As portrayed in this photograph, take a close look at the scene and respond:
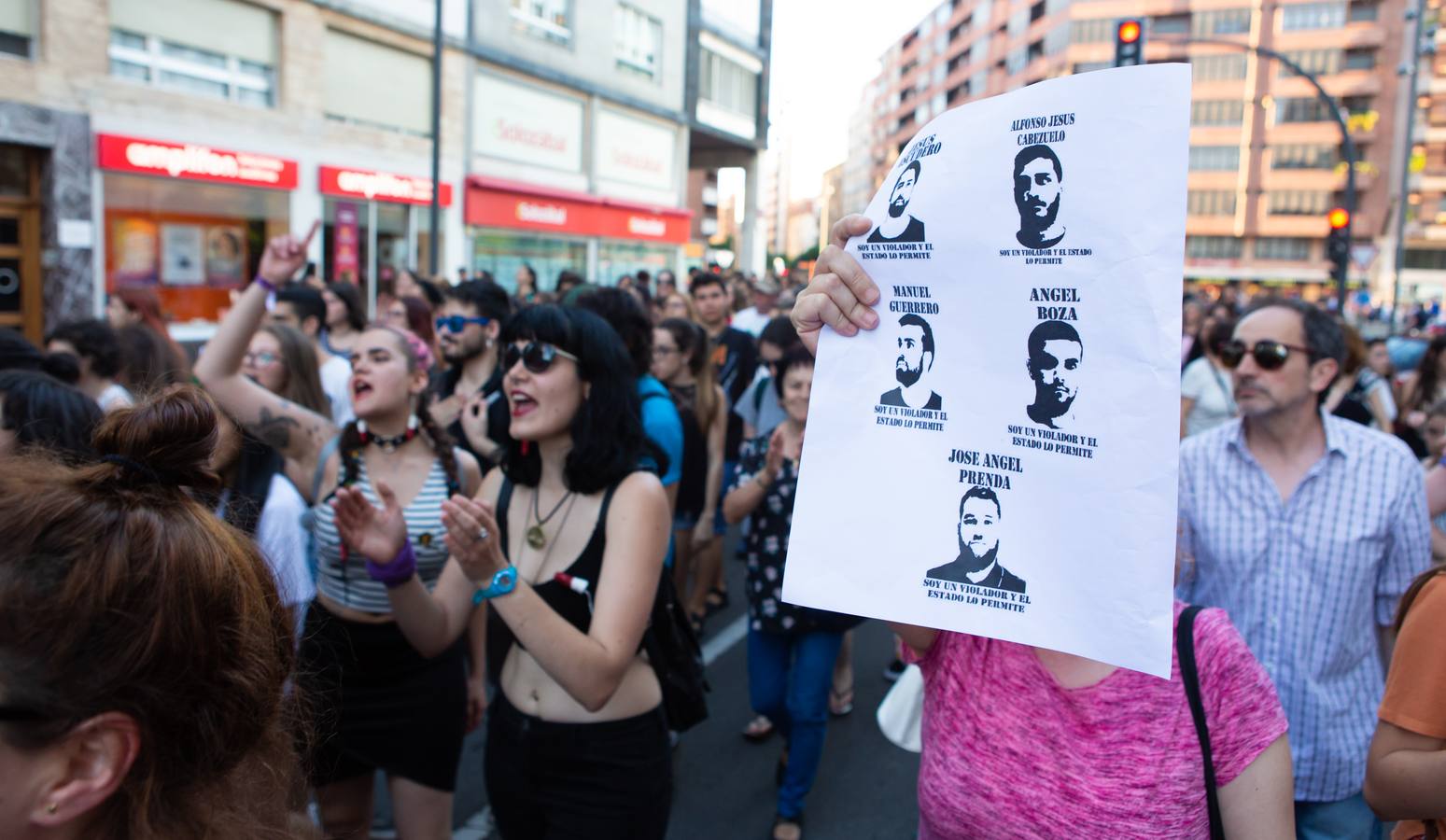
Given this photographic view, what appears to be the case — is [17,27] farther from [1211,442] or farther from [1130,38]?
[1211,442]

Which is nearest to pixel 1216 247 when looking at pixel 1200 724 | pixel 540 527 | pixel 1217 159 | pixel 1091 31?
pixel 1217 159

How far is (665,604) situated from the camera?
2795 millimetres

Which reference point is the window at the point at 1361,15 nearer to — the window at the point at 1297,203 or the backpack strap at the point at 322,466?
the window at the point at 1297,203

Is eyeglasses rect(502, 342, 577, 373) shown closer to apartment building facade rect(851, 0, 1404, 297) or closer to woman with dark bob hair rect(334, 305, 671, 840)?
woman with dark bob hair rect(334, 305, 671, 840)

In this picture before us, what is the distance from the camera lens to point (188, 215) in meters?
16.3

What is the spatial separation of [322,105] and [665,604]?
1889 centimetres

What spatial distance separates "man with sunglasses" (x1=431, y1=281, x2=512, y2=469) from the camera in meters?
5.12

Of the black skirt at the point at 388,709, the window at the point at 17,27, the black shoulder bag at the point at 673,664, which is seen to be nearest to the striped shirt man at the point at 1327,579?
the black shoulder bag at the point at 673,664

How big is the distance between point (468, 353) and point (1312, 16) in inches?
2965

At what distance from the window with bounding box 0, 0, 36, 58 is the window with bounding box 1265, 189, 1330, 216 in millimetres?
69588

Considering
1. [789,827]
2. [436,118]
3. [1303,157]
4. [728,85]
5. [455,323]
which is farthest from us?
[1303,157]

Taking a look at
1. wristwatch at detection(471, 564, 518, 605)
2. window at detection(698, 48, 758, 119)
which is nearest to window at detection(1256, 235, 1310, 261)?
window at detection(698, 48, 758, 119)

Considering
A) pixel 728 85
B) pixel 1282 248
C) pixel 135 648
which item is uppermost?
pixel 728 85

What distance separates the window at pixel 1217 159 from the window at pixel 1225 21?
7459 mm
